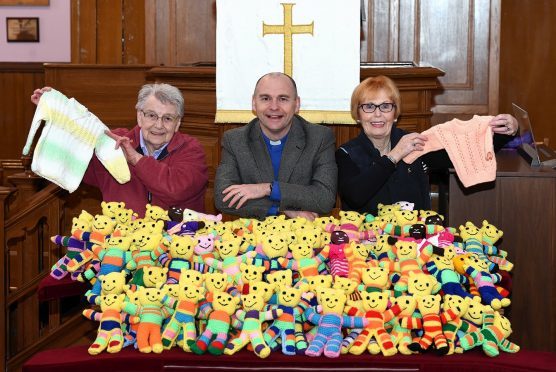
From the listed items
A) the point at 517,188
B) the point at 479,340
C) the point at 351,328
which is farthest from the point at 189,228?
the point at 517,188

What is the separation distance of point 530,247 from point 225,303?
1497 millimetres

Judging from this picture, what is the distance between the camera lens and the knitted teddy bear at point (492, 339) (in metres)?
1.95

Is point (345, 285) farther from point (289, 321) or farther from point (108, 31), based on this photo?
point (108, 31)

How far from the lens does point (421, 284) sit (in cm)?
204

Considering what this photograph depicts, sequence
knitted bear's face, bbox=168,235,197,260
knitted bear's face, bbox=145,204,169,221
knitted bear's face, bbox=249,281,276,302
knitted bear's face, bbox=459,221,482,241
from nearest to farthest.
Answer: knitted bear's face, bbox=249,281,276,302 → knitted bear's face, bbox=168,235,197,260 → knitted bear's face, bbox=459,221,482,241 → knitted bear's face, bbox=145,204,169,221

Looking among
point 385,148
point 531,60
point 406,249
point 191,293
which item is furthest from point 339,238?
point 531,60

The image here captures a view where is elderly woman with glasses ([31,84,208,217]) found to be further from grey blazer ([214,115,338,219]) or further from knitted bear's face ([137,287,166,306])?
knitted bear's face ([137,287,166,306])

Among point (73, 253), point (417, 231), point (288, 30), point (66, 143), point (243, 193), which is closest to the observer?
point (417, 231)

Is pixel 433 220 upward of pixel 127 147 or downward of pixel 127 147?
downward

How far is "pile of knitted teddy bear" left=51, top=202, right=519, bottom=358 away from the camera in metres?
1.97

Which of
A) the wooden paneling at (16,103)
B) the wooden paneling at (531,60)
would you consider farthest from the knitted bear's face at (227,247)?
the wooden paneling at (16,103)

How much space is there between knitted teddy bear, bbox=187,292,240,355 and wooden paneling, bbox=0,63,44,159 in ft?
18.3

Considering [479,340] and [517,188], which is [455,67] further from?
[479,340]

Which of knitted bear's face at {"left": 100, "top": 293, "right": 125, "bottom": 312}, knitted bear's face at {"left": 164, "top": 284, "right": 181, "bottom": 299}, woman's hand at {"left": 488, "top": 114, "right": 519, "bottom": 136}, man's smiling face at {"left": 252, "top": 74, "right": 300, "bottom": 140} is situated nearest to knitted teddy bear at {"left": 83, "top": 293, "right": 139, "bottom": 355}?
knitted bear's face at {"left": 100, "top": 293, "right": 125, "bottom": 312}
